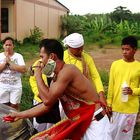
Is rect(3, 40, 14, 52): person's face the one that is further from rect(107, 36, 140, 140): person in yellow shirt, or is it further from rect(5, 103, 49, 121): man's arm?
rect(5, 103, 49, 121): man's arm

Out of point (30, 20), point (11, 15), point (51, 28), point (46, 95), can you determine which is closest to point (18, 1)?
point (11, 15)

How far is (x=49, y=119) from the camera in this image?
377 centimetres

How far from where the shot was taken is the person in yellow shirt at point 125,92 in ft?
14.5

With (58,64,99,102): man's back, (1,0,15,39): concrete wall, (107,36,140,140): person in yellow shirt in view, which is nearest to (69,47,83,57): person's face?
(107,36,140,140): person in yellow shirt

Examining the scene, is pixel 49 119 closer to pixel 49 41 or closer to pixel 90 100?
pixel 90 100

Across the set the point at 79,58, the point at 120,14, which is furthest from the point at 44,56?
the point at 120,14

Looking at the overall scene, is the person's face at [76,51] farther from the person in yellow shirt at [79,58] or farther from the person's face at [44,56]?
the person's face at [44,56]

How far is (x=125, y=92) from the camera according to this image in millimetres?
4332

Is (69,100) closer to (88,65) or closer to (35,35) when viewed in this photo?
(88,65)

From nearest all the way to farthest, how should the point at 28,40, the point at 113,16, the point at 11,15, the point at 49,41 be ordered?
the point at 49,41, the point at 11,15, the point at 28,40, the point at 113,16

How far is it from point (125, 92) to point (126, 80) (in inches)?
7.1

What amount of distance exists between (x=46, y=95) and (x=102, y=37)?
2525 cm

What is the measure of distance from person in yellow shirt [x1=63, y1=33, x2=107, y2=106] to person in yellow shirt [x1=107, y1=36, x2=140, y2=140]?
0.25 meters

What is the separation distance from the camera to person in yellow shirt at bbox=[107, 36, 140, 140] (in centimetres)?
441
